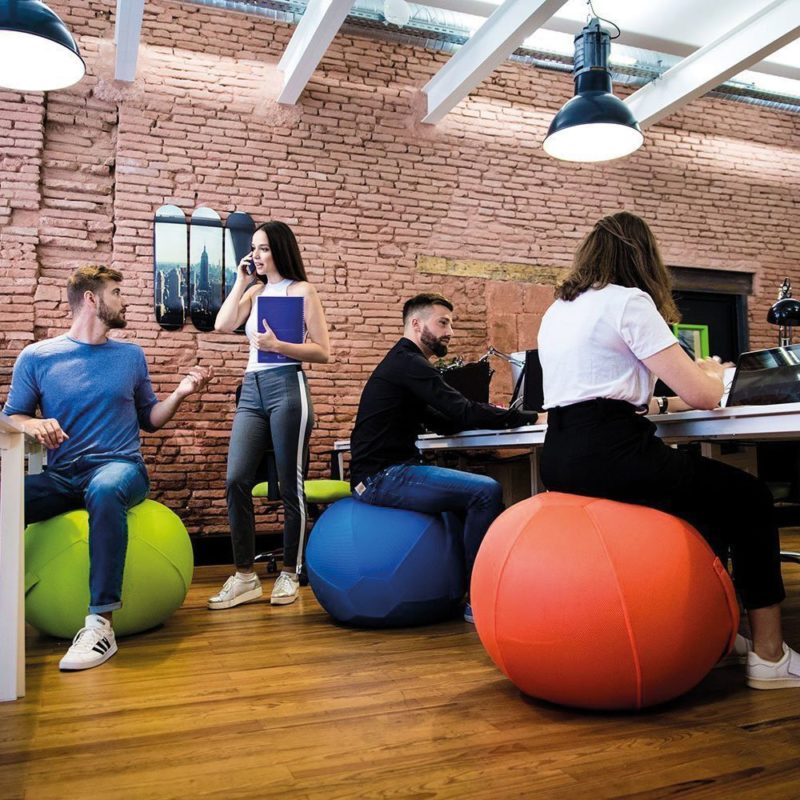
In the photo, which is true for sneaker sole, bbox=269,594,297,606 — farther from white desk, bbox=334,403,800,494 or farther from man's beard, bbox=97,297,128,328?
white desk, bbox=334,403,800,494

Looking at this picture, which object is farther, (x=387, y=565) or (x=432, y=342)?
(x=432, y=342)

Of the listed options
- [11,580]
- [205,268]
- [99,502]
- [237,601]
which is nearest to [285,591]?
[237,601]

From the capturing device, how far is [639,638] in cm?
196

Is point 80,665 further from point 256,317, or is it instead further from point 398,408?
point 256,317

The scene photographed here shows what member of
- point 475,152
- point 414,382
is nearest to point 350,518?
point 414,382

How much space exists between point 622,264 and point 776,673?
48.9 inches

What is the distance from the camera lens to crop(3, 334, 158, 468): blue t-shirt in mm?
3303

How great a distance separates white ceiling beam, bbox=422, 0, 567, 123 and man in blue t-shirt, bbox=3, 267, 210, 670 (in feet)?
12.5

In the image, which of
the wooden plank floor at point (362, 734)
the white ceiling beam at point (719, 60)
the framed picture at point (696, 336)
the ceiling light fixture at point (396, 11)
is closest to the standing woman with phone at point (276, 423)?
the wooden plank floor at point (362, 734)

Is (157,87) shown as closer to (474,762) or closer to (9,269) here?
(9,269)

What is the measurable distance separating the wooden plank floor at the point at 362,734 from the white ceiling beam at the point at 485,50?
15.0 ft

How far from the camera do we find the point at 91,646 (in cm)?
281

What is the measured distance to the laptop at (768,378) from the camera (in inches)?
82.1

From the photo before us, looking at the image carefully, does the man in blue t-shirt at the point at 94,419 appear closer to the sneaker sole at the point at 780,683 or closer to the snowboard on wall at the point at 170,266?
the sneaker sole at the point at 780,683
